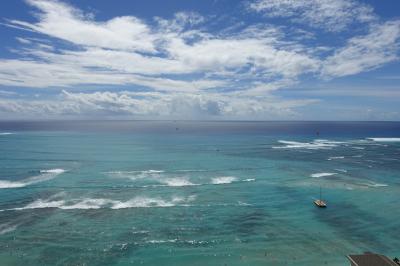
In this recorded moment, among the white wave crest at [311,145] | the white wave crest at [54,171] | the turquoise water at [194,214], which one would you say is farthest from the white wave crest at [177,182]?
the white wave crest at [311,145]

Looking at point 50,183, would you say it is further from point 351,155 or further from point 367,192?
point 351,155

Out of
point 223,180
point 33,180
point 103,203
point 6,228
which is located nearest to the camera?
point 6,228

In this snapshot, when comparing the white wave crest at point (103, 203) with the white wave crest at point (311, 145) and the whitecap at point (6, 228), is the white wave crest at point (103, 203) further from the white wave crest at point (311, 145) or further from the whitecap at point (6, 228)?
the white wave crest at point (311, 145)

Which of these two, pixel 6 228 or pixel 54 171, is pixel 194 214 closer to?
pixel 6 228

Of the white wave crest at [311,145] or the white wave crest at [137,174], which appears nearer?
the white wave crest at [137,174]

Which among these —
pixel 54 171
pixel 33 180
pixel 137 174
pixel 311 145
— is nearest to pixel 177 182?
pixel 137 174

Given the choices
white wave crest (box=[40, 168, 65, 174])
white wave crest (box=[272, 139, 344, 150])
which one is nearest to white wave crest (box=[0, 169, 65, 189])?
white wave crest (box=[40, 168, 65, 174])

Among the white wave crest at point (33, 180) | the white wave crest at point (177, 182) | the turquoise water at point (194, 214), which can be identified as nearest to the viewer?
the turquoise water at point (194, 214)

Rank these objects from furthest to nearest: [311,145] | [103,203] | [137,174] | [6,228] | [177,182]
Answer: [311,145], [137,174], [177,182], [103,203], [6,228]

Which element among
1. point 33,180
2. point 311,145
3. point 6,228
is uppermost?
point 311,145

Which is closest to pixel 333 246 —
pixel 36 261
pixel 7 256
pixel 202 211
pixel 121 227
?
pixel 202 211

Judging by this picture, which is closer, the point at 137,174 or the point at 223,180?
the point at 223,180
